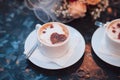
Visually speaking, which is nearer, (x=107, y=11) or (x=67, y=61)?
(x=67, y=61)

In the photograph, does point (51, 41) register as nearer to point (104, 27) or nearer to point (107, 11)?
point (104, 27)

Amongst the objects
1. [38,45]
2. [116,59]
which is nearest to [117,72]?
[116,59]

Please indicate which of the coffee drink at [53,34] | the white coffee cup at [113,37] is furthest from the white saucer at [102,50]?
the coffee drink at [53,34]

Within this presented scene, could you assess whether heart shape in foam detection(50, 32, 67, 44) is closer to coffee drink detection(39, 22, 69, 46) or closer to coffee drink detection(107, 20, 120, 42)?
coffee drink detection(39, 22, 69, 46)

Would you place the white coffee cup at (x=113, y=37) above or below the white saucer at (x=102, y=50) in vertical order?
above

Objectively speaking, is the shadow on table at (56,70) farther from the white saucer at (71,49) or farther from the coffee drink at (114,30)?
the coffee drink at (114,30)

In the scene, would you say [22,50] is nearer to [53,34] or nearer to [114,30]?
[53,34]
